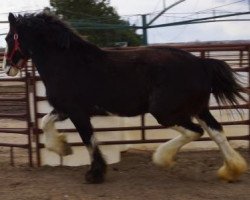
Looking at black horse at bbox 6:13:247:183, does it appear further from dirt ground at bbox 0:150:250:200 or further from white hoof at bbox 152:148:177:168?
dirt ground at bbox 0:150:250:200

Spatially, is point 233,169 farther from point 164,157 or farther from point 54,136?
point 54,136

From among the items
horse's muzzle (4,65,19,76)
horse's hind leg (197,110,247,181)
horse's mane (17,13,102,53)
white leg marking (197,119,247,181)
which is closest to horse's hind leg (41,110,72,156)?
horse's muzzle (4,65,19,76)

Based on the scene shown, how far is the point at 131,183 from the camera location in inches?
217

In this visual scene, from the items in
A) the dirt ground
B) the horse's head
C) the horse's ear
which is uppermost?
the horse's ear

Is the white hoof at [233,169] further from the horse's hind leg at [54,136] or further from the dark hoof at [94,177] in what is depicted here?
the horse's hind leg at [54,136]

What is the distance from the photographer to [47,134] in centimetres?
586

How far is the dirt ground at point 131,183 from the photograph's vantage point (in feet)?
16.5

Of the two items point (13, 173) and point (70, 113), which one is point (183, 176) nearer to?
point (70, 113)

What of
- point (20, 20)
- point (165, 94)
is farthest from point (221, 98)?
point (20, 20)

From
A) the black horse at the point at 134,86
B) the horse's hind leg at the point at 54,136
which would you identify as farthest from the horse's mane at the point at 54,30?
the horse's hind leg at the point at 54,136

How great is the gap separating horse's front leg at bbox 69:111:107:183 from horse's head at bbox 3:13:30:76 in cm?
90

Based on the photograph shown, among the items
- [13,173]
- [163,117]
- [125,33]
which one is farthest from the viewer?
[125,33]

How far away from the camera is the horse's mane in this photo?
5703mm

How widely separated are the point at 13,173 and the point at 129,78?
181 cm
